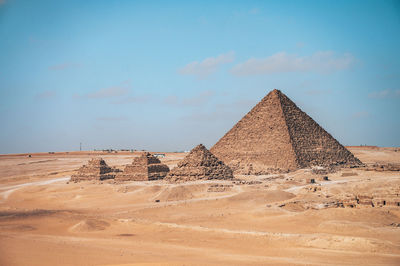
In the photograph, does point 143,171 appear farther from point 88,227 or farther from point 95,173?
point 88,227

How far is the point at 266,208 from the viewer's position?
2114 cm

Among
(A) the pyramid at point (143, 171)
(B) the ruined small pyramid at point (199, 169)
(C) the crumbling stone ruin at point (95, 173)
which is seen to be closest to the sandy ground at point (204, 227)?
(B) the ruined small pyramid at point (199, 169)

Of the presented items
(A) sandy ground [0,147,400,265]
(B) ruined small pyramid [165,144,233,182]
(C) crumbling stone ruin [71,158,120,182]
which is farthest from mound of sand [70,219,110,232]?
(C) crumbling stone ruin [71,158,120,182]

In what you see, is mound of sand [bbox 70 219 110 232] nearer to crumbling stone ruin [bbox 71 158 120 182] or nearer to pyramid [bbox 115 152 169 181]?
pyramid [bbox 115 152 169 181]

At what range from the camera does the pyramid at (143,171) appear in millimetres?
36844

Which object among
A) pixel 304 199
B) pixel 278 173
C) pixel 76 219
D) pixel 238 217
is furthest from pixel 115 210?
pixel 278 173

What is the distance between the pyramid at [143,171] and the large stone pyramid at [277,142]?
445 inches

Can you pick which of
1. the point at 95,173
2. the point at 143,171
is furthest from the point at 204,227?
the point at 95,173

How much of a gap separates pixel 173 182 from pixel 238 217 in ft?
47.0

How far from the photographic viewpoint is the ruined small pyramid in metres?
33.7

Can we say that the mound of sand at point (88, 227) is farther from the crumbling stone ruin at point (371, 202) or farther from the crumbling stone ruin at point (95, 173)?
the crumbling stone ruin at point (95, 173)

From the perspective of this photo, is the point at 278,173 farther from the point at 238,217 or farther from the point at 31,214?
the point at 31,214

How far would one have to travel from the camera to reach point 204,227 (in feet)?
57.0

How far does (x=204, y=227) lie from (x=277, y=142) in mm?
30996
